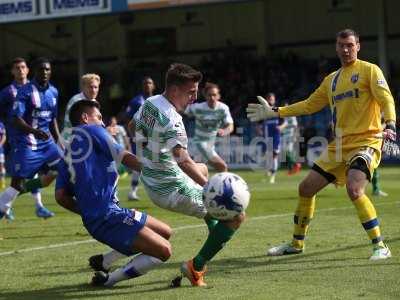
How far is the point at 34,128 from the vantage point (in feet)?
41.5

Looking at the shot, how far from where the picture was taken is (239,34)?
3700 cm

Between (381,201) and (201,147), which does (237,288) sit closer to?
(381,201)

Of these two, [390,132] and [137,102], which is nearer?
[390,132]

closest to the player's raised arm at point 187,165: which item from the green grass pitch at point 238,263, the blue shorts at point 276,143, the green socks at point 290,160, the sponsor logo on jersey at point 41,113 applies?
the green grass pitch at point 238,263

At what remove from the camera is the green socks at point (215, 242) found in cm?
749

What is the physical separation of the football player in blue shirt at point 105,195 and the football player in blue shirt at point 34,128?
5097mm

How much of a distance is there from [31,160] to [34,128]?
47cm

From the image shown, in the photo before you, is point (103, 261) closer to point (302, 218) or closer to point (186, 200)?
Answer: point (186, 200)

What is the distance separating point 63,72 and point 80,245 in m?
30.9

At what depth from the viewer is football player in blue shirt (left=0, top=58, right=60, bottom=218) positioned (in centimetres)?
1265

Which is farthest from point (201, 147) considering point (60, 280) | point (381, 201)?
point (60, 280)

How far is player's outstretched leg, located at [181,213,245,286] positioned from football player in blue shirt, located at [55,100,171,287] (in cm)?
25

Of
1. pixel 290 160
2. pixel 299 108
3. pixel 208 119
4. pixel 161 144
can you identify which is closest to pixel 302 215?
pixel 299 108

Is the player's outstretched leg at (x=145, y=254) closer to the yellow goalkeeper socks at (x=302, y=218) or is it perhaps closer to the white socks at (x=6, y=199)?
the yellow goalkeeper socks at (x=302, y=218)
